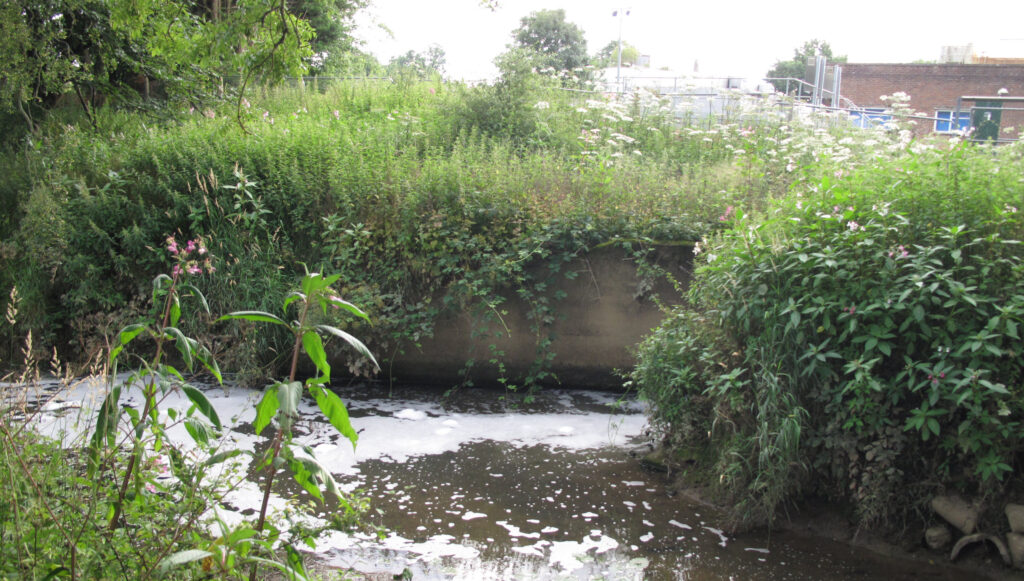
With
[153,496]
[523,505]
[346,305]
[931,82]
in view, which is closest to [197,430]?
[153,496]

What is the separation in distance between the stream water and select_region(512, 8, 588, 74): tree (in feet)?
132

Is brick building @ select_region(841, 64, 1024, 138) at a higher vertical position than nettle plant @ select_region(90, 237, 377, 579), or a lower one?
higher

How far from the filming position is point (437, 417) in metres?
5.89

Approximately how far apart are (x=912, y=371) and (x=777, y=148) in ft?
19.6

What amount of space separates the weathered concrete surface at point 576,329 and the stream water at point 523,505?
1.72 ft

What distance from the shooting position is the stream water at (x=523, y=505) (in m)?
3.52

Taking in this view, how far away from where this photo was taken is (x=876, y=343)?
361 centimetres

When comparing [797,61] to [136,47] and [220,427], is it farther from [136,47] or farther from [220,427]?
[220,427]

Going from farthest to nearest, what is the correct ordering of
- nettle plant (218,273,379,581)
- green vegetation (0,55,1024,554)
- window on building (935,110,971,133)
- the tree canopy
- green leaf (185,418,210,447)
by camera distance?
window on building (935,110,971,133) → the tree canopy → green vegetation (0,55,1024,554) → green leaf (185,418,210,447) → nettle plant (218,273,379,581)

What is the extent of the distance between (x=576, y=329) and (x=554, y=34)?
137 ft

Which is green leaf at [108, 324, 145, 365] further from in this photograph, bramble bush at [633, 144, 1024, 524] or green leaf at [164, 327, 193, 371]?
bramble bush at [633, 144, 1024, 524]

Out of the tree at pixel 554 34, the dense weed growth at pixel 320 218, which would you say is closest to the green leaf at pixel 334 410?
the dense weed growth at pixel 320 218

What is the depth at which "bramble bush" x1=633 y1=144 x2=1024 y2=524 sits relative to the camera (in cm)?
347

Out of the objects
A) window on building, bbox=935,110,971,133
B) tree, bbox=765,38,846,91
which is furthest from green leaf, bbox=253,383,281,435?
tree, bbox=765,38,846,91
